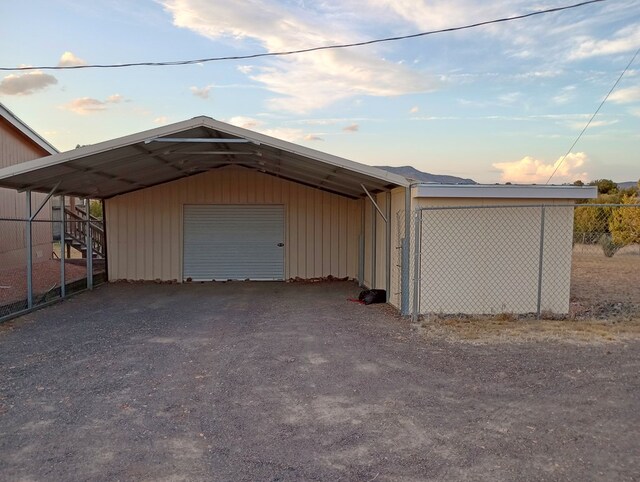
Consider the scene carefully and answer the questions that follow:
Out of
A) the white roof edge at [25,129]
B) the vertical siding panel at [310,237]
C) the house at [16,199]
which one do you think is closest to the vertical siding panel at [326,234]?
the vertical siding panel at [310,237]

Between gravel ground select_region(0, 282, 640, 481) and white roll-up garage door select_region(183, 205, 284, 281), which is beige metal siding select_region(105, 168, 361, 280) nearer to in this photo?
white roll-up garage door select_region(183, 205, 284, 281)

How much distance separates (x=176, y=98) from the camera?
44.3ft

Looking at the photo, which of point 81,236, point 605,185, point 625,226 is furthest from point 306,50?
point 605,185

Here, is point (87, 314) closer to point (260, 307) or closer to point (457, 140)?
point (260, 307)

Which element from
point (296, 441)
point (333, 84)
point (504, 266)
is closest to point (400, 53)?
point (333, 84)

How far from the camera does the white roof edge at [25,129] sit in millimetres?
13586

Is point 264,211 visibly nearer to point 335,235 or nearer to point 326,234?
point 326,234

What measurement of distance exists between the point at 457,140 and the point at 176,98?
7983mm

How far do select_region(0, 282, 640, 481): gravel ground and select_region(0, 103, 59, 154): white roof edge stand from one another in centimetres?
831

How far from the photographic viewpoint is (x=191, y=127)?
8117mm

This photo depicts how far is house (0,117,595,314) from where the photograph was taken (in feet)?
27.0

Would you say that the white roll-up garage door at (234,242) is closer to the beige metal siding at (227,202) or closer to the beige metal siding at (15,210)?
the beige metal siding at (227,202)

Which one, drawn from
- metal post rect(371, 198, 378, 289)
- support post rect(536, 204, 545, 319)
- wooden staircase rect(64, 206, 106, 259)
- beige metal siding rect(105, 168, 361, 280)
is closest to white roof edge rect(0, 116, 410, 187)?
support post rect(536, 204, 545, 319)

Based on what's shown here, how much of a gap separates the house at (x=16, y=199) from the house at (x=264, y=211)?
9.09 ft
